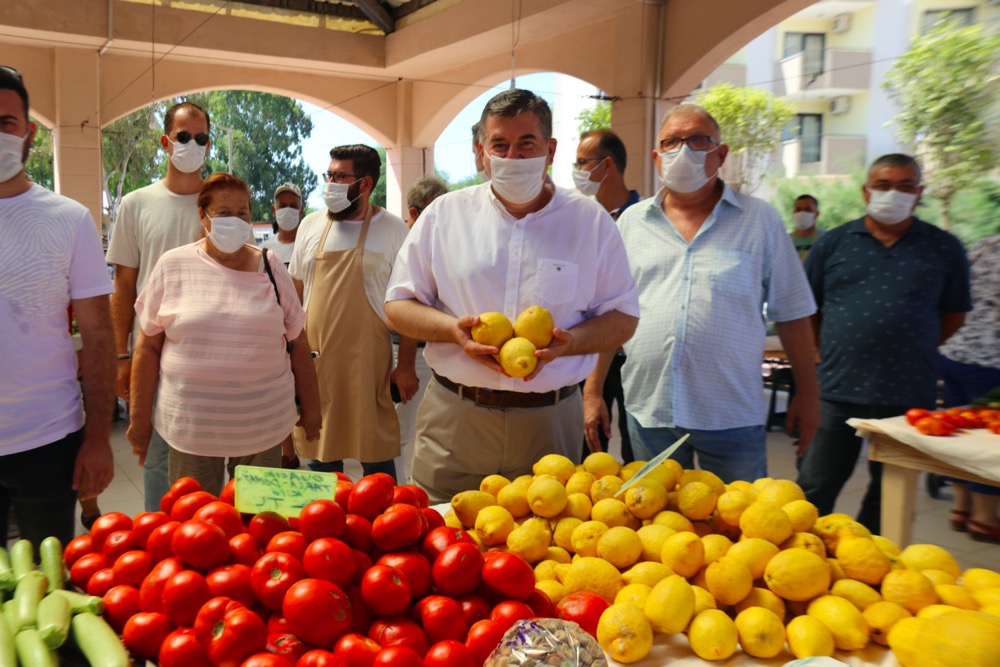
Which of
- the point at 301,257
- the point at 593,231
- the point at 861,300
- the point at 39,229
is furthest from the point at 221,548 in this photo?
the point at 861,300

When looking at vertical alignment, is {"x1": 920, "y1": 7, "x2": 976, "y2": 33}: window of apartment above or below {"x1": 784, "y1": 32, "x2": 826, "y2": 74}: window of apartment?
below

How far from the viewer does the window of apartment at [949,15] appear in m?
10.7

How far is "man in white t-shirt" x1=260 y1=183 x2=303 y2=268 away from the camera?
239 inches

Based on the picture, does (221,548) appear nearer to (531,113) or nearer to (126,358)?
(531,113)

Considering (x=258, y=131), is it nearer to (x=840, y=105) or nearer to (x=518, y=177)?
(x=840, y=105)

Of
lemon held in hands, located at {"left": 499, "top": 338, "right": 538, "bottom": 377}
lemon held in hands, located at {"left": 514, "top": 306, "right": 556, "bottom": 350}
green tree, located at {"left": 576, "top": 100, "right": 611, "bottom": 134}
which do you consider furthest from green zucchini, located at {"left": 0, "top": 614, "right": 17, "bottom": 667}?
green tree, located at {"left": 576, "top": 100, "right": 611, "bottom": 134}

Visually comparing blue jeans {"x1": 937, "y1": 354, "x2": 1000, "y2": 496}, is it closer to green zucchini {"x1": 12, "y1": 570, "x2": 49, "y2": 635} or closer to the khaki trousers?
the khaki trousers

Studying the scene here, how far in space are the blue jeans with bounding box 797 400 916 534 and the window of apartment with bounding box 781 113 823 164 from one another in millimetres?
18325

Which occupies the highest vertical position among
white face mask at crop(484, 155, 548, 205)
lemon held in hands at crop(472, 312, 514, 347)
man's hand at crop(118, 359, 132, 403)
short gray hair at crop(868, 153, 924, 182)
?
short gray hair at crop(868, 153, 924, 182)

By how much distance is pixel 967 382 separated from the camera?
4277 mm

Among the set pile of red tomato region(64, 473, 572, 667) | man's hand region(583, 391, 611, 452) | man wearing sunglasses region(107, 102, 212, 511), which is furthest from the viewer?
man wearing sunglasses region(107, 102, 212, 511)

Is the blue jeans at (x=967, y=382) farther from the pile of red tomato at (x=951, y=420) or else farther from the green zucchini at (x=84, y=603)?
the green zucchini at (x=84, y=603)

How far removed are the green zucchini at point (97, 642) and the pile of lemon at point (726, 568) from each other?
28.7 inches

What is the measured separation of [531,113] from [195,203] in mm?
1762
